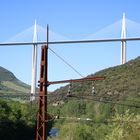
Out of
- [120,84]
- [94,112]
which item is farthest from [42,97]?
[94,112]

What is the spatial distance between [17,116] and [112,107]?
28.5 meters

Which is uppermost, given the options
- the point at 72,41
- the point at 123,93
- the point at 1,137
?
the point at 72,41

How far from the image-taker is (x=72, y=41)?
60812mm

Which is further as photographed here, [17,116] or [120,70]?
[120,70]

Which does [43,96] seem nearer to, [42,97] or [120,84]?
[42,97]

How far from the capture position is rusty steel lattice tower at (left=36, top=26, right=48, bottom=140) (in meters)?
13.8

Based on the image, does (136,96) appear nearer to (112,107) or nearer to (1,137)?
(112,107)

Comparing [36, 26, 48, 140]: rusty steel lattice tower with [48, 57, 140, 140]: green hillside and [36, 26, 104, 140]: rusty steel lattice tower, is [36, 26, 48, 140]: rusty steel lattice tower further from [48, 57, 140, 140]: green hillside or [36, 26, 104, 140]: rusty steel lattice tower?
[48, 57, 140, 140]: green hillside

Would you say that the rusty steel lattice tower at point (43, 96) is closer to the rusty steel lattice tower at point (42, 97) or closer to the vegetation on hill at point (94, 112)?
the rusty steel lattice tower at point (42, 97)

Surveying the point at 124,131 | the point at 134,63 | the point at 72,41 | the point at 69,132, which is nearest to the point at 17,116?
the point at 69,132

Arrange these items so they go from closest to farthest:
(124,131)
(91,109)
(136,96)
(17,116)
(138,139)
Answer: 1. (138,139)
2. (124,131)
3. (17,116)
4. (136,96)
5. (91,109)

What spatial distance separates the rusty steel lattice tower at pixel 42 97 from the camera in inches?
545

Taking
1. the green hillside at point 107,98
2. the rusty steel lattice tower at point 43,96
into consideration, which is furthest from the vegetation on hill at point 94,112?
the rusty steel lattice tower at point 43,96

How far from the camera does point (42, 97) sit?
13.9 meters
